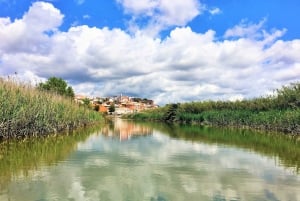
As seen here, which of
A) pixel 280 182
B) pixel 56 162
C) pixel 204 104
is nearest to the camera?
pixel 280 182

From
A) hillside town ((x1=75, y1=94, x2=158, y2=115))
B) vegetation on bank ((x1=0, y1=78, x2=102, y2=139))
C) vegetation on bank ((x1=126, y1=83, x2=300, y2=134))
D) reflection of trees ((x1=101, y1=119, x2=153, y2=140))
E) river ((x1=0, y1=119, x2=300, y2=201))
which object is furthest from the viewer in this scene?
hillside town ((x1=75, y1=94, x2=158, y2=115))

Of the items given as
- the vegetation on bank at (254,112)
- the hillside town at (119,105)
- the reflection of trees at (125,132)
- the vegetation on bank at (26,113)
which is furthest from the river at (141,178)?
the hillside town at (119,105)

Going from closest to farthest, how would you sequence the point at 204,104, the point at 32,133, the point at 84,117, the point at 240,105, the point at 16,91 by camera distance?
the point at 16,91 → the point at 32,133 → the point at 84,117 → the point at 240,105 → the point at 204,104

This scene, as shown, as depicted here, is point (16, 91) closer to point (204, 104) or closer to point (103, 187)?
point (103, 187)

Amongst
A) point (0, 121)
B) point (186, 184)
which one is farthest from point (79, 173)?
point (0, 121)

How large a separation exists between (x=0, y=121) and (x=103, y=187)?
7.22m

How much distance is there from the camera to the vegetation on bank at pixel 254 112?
29.8 metres

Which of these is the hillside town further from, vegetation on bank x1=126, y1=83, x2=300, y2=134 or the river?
the river

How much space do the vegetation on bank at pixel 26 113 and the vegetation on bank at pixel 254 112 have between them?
15.9m

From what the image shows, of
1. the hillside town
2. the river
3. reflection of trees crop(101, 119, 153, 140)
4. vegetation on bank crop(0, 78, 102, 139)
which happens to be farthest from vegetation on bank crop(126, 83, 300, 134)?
the hillside town

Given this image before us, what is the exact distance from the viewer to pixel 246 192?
6.96 metres

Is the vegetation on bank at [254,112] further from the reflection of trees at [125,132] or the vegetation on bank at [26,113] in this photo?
the vegetation on bank at [26,113]

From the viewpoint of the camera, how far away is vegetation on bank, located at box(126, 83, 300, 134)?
29797mm

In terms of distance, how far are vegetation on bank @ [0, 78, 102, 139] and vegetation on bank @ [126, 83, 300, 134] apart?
15.9 meters
